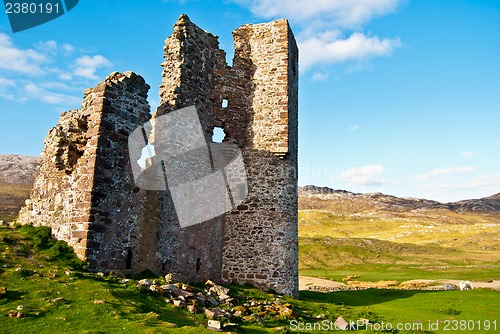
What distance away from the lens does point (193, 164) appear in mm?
19000

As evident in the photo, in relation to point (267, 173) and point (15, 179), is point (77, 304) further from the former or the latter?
point (15, 179)

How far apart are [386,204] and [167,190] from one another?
568 feet

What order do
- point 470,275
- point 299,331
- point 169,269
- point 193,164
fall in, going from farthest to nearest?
point 470,275 < point 193,164 < point 169,269 < point 299,331

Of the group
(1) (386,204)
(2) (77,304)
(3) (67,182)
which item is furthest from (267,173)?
(1) (386,204)

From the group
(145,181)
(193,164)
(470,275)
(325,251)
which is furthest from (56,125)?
(325,251)

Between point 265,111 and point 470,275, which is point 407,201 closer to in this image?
point 470,275

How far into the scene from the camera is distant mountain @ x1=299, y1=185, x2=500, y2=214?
170 metres

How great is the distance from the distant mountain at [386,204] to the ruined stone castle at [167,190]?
150 m

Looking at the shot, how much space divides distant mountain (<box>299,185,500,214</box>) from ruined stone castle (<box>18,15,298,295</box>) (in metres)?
150

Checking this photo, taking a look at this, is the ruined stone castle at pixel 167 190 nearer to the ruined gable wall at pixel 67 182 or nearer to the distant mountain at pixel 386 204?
the ruined gable wall at pixel 67 182

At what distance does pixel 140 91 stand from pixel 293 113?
32.0 feet

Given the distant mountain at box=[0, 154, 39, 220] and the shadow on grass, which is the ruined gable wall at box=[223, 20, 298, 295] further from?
the distant mountain at box=[0, 154, 39, 220]

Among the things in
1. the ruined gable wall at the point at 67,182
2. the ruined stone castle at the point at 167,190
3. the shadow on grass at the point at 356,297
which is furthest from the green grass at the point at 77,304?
the shadow on grass at the point at 356,297

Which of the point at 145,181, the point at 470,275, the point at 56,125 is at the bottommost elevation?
the point at 470,275
